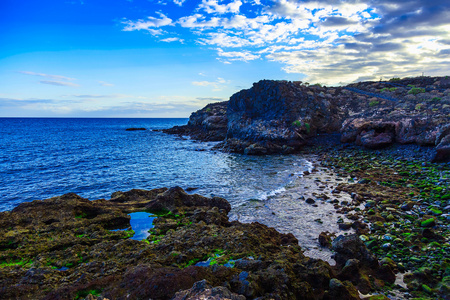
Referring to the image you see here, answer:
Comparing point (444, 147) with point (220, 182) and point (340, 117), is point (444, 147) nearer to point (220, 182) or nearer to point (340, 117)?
point (220, 182)

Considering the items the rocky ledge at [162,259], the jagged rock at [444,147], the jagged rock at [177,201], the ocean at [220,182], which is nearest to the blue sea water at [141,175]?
the ocean at [220,182]

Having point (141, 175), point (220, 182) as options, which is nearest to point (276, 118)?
point (220, 182)

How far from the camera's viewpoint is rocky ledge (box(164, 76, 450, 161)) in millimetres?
30406

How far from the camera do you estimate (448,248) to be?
10070 millimetres

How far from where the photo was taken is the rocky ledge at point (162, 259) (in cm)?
669

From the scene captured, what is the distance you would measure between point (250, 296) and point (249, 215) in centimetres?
1067

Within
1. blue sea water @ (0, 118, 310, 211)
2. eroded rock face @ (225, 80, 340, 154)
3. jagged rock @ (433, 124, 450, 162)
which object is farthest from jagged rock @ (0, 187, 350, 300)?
eroded rock face @ (225, 80, 340, 154)

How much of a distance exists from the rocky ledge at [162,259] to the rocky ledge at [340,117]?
74.1 feet

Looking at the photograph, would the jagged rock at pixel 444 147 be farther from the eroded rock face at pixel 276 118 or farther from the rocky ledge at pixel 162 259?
the eroded rock face at pixel 276 118

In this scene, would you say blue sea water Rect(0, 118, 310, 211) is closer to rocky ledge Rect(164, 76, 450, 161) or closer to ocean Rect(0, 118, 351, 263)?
ocean Rect(0, 118, 351, 263)

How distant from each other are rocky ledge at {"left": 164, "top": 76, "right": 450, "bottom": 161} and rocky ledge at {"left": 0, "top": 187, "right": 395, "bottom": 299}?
74.1ft

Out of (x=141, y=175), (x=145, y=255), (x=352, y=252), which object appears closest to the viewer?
(x=145, y=255)

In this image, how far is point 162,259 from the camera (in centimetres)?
894

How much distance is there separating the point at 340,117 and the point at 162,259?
52587 mm
